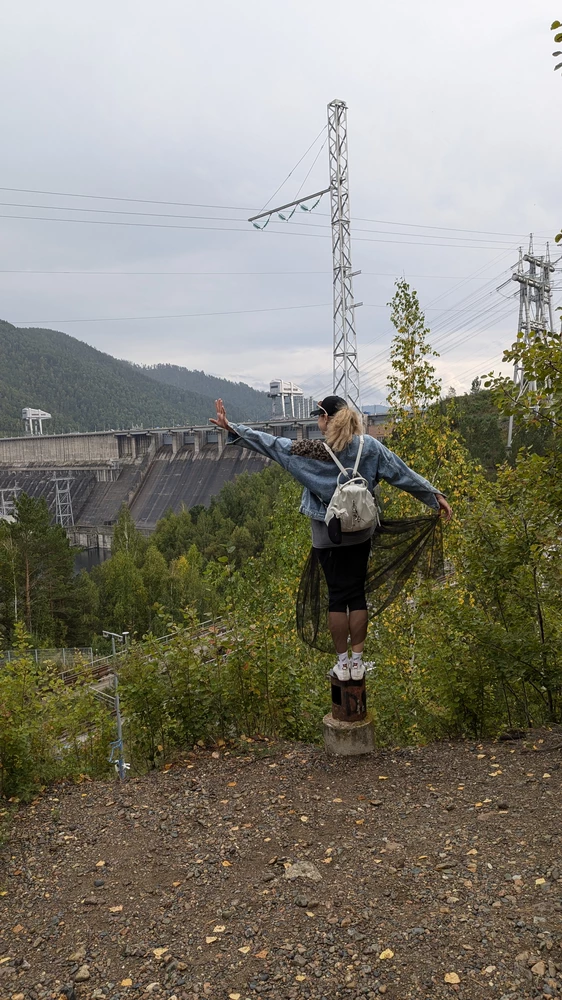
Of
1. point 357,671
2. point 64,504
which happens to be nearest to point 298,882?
point 357,671

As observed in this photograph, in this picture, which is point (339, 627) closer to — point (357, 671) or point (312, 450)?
point (357, 671)

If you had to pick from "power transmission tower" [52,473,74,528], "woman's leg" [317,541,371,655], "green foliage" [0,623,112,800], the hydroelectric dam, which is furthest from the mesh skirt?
"power transmission tower" [52,473,74,528]

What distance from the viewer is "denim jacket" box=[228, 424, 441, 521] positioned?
164 inches

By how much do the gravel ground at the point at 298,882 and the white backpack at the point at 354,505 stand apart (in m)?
1.54

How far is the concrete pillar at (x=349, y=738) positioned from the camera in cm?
446

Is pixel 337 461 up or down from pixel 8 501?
down

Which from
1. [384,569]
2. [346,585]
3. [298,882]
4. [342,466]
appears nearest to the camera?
[298,882]

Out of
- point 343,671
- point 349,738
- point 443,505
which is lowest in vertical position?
point 349,738

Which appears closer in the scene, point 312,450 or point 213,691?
point 312,450

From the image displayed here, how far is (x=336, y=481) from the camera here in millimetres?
4141


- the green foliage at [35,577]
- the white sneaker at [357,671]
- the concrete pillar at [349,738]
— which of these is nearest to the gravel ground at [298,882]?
the concrete pillar at [349,738]

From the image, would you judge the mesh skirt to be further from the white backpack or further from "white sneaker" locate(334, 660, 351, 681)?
the white backpack

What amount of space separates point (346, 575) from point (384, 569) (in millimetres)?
634

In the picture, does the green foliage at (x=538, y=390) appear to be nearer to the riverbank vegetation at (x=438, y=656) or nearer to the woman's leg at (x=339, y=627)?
the riverbank vegetation at (x=438, y=656)
